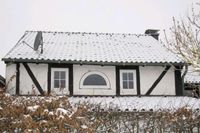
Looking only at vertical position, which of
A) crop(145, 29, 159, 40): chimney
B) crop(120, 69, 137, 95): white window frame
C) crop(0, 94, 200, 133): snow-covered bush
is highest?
crop(145, 29, 159, 40): chimney

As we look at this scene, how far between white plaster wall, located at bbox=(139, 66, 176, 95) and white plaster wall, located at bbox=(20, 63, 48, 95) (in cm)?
483

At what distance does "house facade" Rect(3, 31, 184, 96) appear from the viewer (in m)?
19.2

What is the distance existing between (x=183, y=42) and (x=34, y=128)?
20.5 feet

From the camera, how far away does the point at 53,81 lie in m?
19.4

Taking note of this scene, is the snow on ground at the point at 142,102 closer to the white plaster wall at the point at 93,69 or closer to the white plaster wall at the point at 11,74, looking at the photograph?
the white plaster wall at the point at 93,69

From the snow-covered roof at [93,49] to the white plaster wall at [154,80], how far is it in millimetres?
462

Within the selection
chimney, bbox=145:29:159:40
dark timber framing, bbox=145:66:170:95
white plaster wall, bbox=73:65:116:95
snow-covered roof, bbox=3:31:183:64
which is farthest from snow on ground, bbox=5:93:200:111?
chimney, bbox=145:29:159:40

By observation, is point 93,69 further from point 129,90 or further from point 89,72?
point 129,90

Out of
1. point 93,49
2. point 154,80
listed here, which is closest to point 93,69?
point 93,49

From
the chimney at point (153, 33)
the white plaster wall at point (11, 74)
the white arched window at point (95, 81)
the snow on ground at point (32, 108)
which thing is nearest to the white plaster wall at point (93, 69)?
the white arched window at point (95, 81)

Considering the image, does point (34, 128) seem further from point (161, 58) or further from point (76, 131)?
point (161, 58)

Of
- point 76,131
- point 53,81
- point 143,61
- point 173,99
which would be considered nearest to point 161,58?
point 143,61

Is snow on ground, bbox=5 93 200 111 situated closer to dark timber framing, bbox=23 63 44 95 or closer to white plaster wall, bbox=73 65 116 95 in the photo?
white plaster wall, bbox=73 65 116 95

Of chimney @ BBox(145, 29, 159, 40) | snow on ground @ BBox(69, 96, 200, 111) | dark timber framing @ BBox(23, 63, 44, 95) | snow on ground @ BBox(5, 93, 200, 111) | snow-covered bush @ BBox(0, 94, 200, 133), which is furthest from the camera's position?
chimney @ BBox(145, 29, 159, 40)
